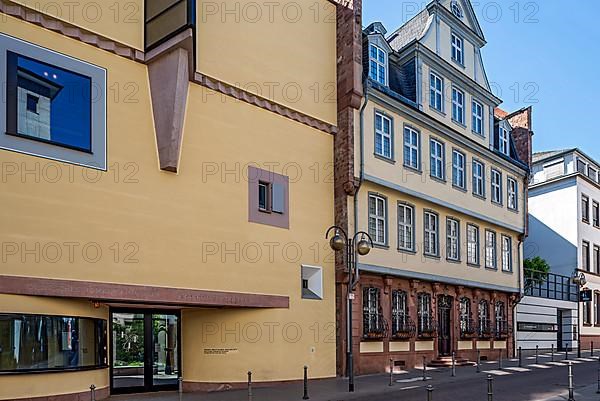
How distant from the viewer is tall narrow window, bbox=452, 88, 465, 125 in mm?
30297

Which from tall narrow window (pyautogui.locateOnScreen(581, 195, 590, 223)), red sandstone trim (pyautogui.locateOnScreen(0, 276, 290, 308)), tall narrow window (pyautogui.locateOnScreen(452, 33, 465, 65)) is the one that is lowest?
red sandstone trim (pyautogui.locateOnScreen(0, 276, 290, 308))

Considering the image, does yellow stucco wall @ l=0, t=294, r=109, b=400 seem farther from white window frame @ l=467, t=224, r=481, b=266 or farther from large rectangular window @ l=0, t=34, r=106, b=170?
white window frame @ l=467, t=224, r=481, b=266

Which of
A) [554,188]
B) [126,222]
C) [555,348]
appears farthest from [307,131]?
[554,188]

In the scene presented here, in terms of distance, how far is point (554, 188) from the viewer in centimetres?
4553

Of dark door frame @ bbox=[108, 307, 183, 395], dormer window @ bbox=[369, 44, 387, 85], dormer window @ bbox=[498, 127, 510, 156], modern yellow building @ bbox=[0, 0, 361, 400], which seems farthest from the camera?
dormer window @ bbox=[498, 127, 510, 156]

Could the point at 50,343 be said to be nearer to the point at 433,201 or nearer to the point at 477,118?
the point at 433,201

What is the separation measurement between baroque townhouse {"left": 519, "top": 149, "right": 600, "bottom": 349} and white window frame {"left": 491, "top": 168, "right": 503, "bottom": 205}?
11361mm

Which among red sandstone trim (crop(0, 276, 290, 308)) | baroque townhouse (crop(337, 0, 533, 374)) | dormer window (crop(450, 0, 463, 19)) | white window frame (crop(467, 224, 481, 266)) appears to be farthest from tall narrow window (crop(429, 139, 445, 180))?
red sandstone trim (crop(0, 276, 290, 308))

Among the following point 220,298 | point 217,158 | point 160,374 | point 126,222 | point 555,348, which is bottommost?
point 555,348

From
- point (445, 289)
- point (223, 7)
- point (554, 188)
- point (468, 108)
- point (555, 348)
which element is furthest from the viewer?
point (554, 188)

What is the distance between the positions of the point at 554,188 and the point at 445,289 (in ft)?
68.0

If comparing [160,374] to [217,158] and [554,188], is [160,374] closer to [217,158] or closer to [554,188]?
[217,158]

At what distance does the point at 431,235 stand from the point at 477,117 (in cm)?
792

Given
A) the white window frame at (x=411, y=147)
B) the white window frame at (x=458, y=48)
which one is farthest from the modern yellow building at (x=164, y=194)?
the white window frame at (x=458, y=48)
